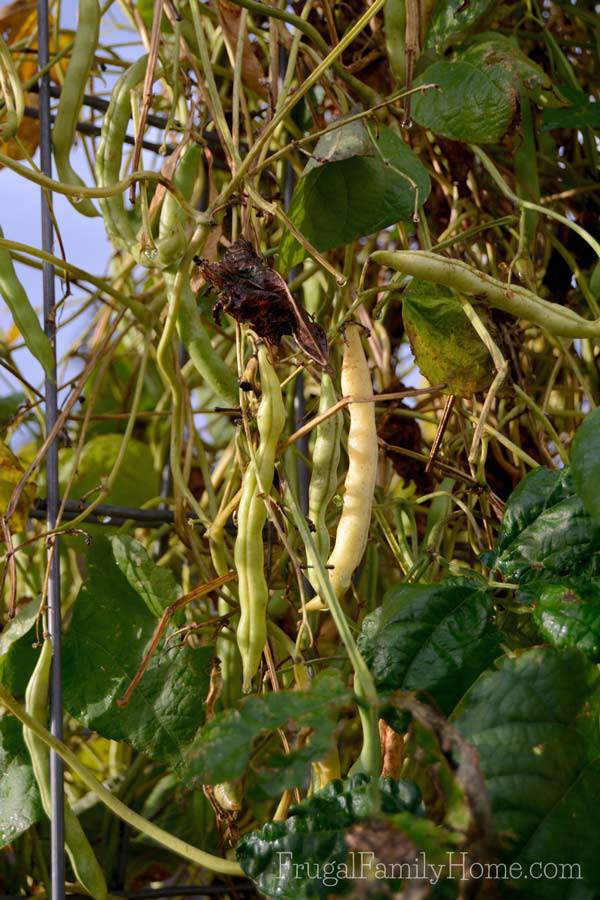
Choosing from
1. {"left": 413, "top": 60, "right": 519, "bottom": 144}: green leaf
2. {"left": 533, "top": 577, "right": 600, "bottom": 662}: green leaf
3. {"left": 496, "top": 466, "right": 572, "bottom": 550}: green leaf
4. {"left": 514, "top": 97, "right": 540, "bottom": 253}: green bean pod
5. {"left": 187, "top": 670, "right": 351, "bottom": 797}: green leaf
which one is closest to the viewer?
{"left": 187, "top": 670, "right": 351, "bottom": 797}: green leaf

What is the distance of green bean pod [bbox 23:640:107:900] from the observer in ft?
2.22

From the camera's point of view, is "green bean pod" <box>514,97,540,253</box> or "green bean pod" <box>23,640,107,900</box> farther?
"green bean pod" <box>514,97,540,253</box>

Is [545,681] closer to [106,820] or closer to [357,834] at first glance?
[357,834]

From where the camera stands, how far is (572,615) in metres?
0.53

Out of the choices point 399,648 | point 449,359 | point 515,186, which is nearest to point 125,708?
point 399,648

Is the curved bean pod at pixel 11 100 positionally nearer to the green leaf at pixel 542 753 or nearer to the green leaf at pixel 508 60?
the green leaf at pixel 508 60

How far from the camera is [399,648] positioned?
576 mm

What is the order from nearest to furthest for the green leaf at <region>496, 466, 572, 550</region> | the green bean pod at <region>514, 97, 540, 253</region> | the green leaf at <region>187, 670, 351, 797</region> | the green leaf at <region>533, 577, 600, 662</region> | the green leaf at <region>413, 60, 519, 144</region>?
1. the green leaf at <region>187, 670, 351, 797</region>
2. the green leaf at <region>533, 577, 600, 662</region>
3. the green leaf at <region>496, 466, 572, 550</region>
4. the green leaf at <region>413, 60, 519, 144</region>
5. the green bean pod at <region>514, 97, 540, 253</region>

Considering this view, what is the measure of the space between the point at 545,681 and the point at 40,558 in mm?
638

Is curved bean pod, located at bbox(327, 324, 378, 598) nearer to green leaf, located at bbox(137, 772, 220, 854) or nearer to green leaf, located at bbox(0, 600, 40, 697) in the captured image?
green leaf, located at bbox(0, 600, 40, 697)

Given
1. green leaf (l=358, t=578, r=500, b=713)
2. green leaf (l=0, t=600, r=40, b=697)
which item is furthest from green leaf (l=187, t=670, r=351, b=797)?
green leaf (l=0, t=600, r=40, b=697)

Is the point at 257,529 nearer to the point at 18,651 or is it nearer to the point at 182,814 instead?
the point at 18,651

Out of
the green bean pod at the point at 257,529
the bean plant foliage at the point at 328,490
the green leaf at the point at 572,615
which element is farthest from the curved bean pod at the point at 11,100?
the green leaf at the point at 572,615

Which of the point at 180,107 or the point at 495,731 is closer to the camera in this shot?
the point at 495,731
